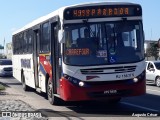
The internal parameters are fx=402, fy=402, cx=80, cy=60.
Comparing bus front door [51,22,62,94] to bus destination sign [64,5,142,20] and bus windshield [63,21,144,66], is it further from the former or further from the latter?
bus destination sign [64,5,142,20]

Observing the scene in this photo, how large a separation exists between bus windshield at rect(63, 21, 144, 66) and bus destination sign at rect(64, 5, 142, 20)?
26 centimetres

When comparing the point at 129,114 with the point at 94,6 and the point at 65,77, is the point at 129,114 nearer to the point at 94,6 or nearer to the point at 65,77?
the point at 65,77

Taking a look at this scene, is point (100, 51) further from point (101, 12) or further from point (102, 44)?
point (101, 12)

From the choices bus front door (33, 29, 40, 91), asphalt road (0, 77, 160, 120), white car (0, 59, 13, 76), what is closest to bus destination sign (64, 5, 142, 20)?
asphalt road (0, 77, 160, 120)

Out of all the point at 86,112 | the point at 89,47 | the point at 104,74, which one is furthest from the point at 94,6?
the point at 86,112

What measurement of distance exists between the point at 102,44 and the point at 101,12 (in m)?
1.01

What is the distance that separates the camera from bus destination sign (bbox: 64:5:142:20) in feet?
40.4

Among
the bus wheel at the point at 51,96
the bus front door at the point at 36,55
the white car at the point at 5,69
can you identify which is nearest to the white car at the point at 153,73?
the bus front door at the point at 36,55

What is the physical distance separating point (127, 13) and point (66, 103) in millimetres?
4558

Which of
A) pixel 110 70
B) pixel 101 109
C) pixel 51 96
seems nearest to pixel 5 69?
pixel 51 96

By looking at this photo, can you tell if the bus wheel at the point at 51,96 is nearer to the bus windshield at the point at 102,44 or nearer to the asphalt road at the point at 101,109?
the asphalt road at the point at 101,109

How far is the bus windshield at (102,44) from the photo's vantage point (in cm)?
1208

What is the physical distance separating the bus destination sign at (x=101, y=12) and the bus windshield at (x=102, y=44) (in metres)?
0.26

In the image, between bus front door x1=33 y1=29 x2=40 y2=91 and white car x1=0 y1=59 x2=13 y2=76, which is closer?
bus front door x1=33 y1=29 x2=40 y2=91
